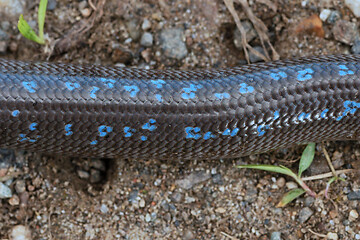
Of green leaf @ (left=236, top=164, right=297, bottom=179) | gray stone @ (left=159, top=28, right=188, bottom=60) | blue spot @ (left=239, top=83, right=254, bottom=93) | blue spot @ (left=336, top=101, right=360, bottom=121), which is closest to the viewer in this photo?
blue spot @ (left=239, top=83, right=254, bottom=93)

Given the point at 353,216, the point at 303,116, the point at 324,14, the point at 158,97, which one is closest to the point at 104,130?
the point at 158,97

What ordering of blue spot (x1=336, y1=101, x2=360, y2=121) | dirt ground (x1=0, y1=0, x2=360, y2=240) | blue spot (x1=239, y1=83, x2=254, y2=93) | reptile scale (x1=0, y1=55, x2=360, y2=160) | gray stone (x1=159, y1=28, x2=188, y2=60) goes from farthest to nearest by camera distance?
1. gray stone (x1=159, y1=28, x2=188, y2=60)
2. dirt ground (x1=0, y1=0, x2=360, y2=240)
3. blue spot (x1=336, y1=101, x2=360, y2=121)
4. blue spot (x1=239, y1=83, x2=254, y2=93)
5. reptile scale (x1=0, y1=55, x2=360, y2=160)

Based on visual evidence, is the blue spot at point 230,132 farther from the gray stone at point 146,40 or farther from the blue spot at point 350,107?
the gray stone at point 146,40

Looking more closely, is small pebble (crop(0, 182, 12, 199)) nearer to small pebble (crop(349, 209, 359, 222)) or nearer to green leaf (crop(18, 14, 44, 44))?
green leaf (crop(18, 14, 44, 44))

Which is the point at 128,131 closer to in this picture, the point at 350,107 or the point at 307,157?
the point at 307,157

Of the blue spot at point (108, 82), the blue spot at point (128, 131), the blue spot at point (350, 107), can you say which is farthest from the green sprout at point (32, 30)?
the blue spot at point (350, 107)

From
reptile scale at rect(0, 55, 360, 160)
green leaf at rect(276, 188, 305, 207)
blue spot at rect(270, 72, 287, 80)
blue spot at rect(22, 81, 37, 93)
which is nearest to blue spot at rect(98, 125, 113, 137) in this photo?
reptile scale at rect(0, 55, 360, 160)
